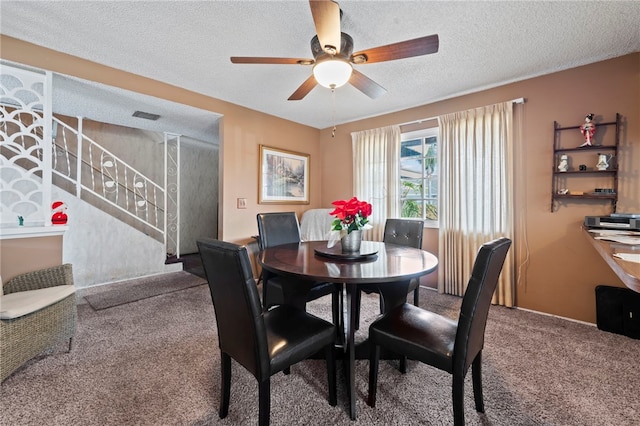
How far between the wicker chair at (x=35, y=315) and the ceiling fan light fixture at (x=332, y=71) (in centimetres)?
247

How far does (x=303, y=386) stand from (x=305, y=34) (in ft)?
8.30

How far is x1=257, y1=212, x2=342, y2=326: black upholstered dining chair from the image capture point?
1.97 meters

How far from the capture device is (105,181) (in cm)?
448

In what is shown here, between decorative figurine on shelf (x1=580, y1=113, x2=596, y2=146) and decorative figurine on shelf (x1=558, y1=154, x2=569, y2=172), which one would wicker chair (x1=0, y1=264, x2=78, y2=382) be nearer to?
decorative figurine on shelf (x1=558, y1=154, x2=569, y2=172)

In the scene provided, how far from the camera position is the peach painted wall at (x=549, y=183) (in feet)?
7.77

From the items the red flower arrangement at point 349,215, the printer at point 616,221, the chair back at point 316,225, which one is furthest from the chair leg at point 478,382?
the chair back at point 316,225

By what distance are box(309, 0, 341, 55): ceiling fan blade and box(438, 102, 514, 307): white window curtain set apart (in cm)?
216

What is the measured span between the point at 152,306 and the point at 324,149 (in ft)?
11.3

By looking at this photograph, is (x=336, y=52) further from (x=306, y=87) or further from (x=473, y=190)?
(x=473, y=190)

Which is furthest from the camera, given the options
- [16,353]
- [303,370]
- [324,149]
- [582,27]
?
[324,149]

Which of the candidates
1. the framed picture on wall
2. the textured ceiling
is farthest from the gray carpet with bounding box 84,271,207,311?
the textured ceiling

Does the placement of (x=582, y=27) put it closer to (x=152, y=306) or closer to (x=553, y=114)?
(x=553, y=114)

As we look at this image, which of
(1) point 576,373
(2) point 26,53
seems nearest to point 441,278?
(1) point 576,373

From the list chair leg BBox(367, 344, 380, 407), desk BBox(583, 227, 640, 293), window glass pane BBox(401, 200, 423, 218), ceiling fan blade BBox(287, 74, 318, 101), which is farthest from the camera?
window glass pane BBox(401, 200, 423, 218)
